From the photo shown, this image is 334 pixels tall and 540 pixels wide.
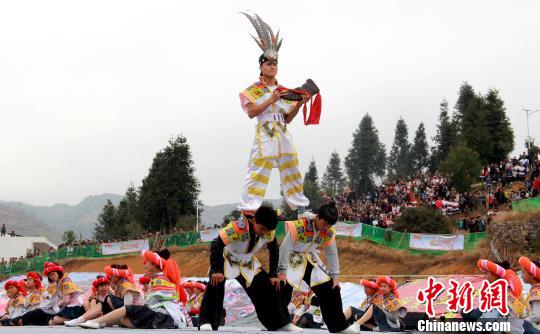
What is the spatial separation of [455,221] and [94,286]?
22.5 meters

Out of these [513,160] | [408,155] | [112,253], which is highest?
[408,155]

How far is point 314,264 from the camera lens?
7746mm

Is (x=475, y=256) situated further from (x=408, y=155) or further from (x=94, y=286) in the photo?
(x=408, y=155)

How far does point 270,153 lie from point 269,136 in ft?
0.73

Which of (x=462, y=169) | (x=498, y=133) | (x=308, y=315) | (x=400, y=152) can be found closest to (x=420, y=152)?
(x=400, y=152)

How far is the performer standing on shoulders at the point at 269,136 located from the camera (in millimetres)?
8203

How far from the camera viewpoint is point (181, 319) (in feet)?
29.6

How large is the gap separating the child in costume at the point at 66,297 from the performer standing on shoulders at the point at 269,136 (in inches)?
196

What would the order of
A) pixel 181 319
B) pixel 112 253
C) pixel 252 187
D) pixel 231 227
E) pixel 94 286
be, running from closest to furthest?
pixel 231 227, pixel 252 187, pixel 181 319, pixel 94 286, pixel 112 253

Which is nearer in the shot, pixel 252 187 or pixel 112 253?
pixel 252 187

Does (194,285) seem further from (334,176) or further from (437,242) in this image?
(334,176)

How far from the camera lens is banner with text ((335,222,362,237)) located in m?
32.1

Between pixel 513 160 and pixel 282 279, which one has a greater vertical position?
pixel 513 160

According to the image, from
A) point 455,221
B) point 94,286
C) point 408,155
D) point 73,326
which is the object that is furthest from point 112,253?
point 408,155
